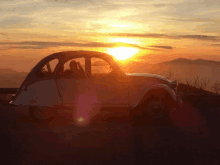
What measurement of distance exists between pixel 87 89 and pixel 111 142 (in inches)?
95.4

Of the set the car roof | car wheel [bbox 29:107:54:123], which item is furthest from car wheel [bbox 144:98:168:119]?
car wheel [bbox 29:107:54:123]

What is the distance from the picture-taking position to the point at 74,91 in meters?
10.1

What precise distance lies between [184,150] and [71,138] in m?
2.55

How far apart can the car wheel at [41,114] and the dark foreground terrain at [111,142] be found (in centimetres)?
17

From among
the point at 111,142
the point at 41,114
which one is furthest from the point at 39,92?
the point at 111,142

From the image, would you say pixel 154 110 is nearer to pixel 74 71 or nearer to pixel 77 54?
pixel 74 71

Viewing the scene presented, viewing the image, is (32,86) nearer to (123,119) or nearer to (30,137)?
(30,137)

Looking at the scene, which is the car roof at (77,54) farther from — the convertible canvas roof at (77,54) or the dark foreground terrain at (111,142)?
the dark foreground terrain at (111,142)

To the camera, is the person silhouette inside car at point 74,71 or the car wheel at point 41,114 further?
the car wheel at point 41,114

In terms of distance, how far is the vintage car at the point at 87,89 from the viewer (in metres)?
10.1

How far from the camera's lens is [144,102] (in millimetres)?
10406

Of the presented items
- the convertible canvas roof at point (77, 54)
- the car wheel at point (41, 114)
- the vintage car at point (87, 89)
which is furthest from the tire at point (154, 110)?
the car wheel at point (41, 114)

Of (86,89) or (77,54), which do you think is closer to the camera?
(86,89)

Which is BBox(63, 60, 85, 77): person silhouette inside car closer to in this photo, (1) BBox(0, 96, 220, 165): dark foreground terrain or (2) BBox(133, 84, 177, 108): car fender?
(1) BBox(0, 96, 220, 165): dark foreground terrain
